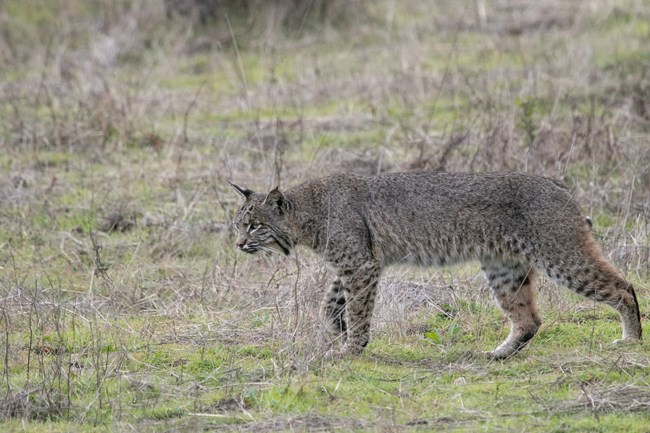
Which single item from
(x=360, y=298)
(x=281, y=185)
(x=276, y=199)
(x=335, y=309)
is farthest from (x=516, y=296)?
(x=281, y=185)

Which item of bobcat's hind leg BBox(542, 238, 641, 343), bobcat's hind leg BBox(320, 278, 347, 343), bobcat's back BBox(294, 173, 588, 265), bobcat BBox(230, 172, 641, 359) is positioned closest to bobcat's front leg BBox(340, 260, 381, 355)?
bobcat BBox(230, 172, 641, 359)

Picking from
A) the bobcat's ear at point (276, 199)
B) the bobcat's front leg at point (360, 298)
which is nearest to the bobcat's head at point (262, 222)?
the bobcat's ear at point (276, 199)

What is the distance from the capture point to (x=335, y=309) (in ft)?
30.1

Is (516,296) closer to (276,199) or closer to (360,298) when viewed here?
(360,298)

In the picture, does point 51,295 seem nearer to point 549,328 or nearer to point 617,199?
point 549,328

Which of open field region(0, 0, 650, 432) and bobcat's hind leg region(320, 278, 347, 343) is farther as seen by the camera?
bobcat's hind leg region(320, 278, 347, 343)

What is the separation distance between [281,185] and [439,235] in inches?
132

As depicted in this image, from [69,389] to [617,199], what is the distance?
254 inches

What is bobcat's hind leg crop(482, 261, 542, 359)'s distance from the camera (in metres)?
8.95

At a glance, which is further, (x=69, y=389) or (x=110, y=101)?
(x=110, y=101)

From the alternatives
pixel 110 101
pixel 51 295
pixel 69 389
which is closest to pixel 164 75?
pixel 110 101

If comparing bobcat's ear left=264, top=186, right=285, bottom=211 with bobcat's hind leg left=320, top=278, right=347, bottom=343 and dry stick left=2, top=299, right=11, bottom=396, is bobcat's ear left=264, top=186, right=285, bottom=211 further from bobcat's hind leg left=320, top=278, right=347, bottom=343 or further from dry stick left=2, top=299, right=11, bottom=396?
dry stick left=2, top=299, right=11, bottom=396

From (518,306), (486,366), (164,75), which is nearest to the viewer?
(486,366)

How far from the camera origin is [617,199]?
1191cm
